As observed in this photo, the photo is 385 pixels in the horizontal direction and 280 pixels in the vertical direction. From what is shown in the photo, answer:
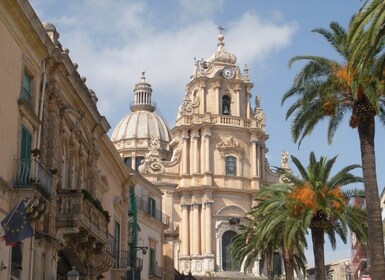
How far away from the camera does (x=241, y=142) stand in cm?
7312

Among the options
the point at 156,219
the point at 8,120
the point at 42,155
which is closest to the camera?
the point at 8,120

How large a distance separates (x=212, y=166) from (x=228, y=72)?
32.6 ft

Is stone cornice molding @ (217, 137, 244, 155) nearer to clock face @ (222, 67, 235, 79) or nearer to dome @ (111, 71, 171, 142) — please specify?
clock face @ (222, 67, 235, 79)

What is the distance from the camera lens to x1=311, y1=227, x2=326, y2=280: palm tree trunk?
112 ft

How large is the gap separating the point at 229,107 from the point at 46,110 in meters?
51.8

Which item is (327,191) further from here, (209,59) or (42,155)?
(209,59)

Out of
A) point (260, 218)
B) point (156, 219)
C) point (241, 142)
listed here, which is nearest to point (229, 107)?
point (241, 142)

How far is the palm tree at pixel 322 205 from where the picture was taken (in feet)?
109

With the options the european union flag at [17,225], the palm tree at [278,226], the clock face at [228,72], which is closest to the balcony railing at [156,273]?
the palm tree at [278,226]

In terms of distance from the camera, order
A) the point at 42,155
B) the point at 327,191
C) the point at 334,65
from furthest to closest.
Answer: the point at 327,191 → the point at 334,65 → the point at 42,155

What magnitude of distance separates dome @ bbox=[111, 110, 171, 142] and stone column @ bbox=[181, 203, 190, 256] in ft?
84.3

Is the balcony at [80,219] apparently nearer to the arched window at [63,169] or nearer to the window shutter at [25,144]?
the arched window at [63,169]

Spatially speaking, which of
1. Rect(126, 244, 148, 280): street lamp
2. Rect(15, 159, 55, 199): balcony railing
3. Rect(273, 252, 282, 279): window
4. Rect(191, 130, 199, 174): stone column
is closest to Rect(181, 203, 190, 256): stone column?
Rect(191, 130, 199, 174): stone column

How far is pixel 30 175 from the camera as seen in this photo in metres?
20.3
